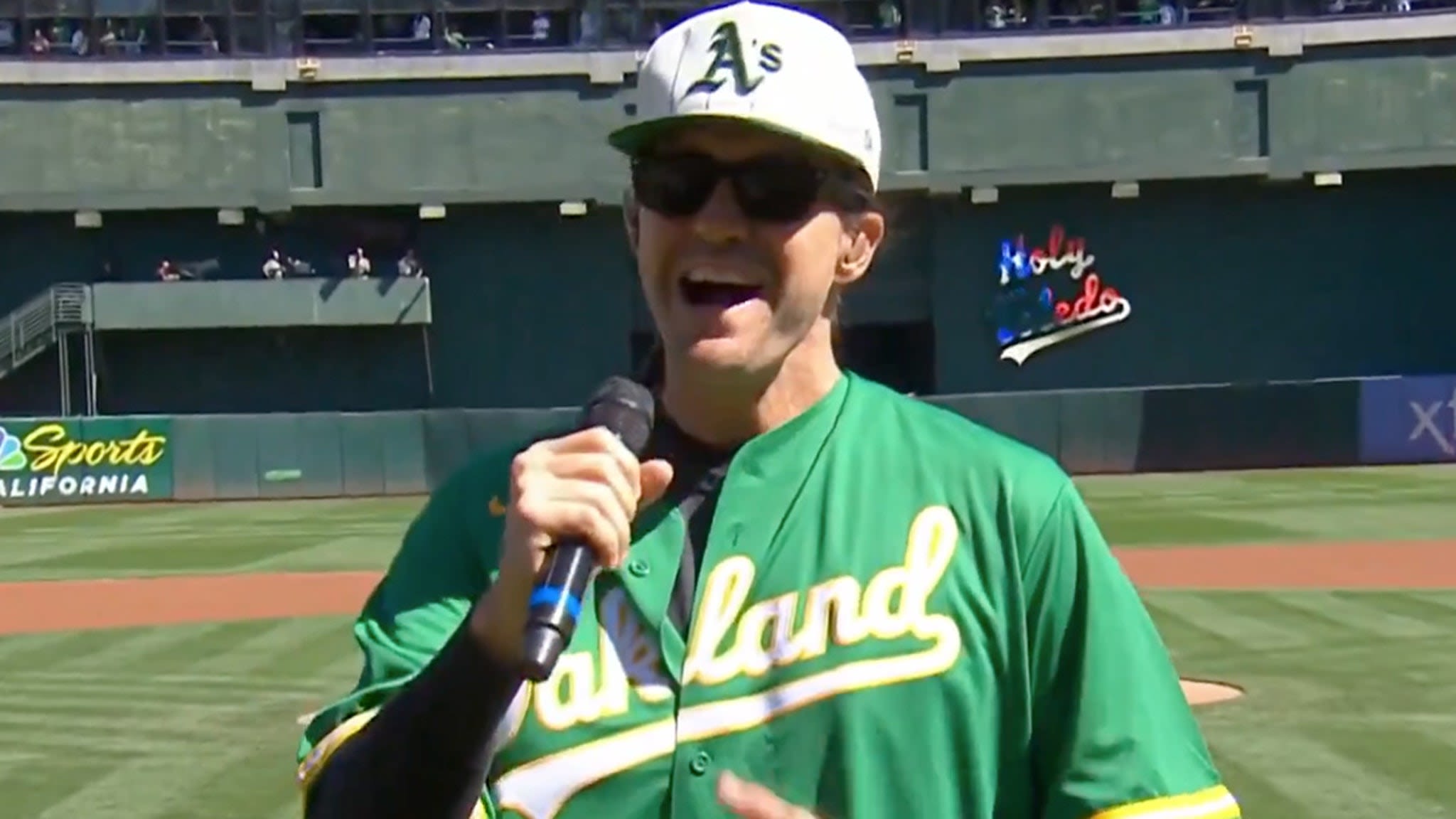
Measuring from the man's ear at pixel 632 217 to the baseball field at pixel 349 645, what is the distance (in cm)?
572

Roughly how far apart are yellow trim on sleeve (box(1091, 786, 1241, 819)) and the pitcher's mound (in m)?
7.85

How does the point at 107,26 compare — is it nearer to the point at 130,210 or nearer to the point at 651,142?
the point at 130,210

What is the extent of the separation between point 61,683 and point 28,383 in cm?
2518

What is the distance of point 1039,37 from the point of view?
35406 mm

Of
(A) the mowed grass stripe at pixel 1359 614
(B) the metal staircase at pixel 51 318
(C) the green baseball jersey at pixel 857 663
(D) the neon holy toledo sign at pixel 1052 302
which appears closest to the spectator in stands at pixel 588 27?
(D) the neon holy toledo sign at pixel 1052 302

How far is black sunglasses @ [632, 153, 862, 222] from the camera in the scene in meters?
2.38

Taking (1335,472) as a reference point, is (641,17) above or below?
above

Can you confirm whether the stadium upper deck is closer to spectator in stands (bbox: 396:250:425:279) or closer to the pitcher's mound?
spectator in stands (bbox: 396:250:425:279)

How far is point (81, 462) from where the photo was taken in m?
30.4

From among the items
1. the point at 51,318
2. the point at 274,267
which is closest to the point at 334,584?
the point at 274,267

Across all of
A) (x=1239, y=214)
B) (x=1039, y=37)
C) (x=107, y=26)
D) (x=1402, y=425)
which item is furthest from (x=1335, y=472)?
(x=107, y=26)

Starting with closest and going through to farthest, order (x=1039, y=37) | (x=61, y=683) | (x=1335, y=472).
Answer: (x=61, y=683) → (x=1335, y=472) → (x=1039, y=37)

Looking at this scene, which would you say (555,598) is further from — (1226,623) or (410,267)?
(410,267)

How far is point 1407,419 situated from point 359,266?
59.5 ft
